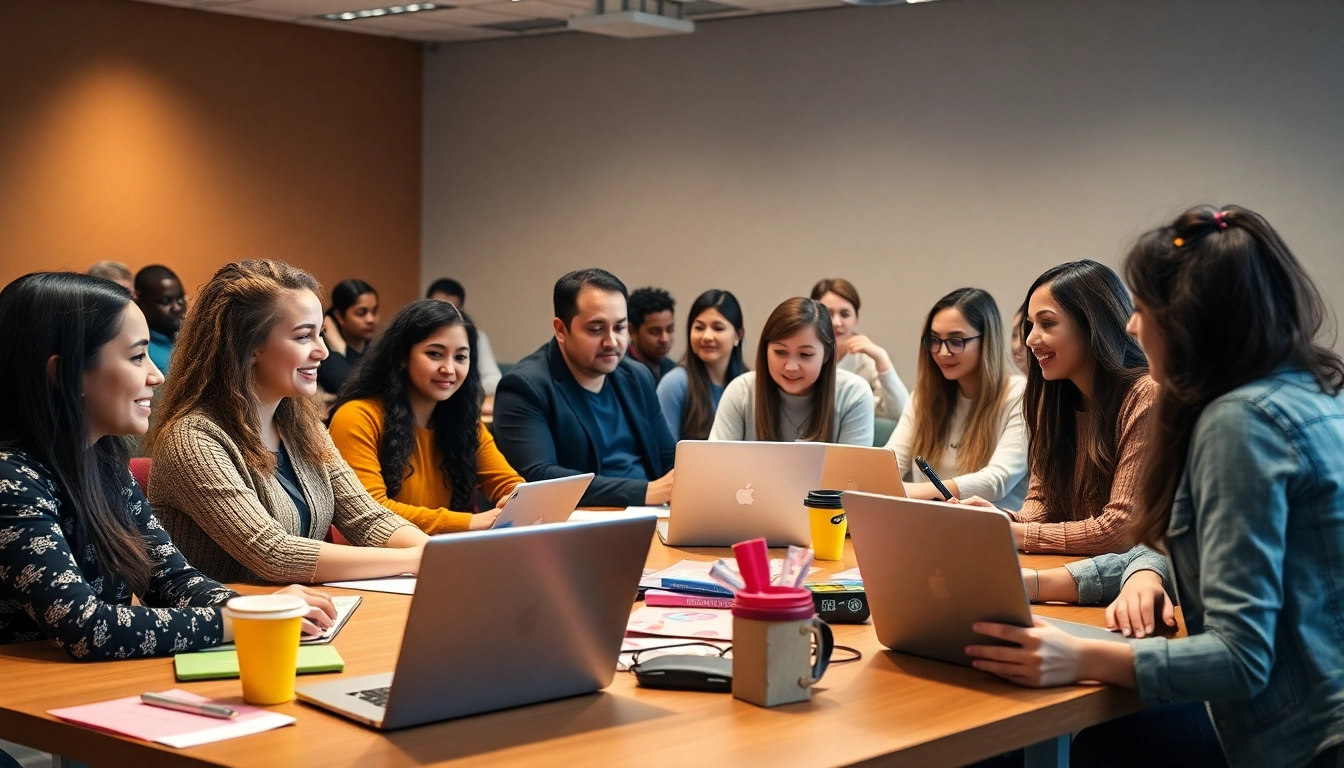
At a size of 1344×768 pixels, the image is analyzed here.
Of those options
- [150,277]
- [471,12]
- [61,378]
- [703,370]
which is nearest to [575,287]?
[703,370]

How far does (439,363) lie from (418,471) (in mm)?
273

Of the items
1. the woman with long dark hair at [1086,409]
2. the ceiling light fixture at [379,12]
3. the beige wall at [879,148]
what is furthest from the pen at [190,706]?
the ceiling light fixture at [379,12]

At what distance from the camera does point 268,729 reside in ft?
5.07

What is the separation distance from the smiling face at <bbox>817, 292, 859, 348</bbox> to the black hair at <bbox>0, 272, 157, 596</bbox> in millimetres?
4281

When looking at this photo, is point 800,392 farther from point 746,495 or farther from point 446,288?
point 446,288

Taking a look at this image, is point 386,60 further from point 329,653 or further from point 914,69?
point 329,653

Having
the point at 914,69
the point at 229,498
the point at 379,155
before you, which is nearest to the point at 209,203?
the point at 379,155

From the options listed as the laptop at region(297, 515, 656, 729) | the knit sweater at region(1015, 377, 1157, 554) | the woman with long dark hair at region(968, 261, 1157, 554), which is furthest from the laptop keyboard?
the knit sweater at region(1015, 377, 1157, 554)

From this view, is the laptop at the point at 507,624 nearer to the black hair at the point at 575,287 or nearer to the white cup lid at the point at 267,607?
the white cup lid at the point at 267,607

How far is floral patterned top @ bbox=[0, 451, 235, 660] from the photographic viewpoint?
5.90ft

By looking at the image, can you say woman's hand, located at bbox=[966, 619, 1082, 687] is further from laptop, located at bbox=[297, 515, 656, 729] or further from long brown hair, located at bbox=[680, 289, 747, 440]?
long brown hair, located at bbox=[680, 289, 747, 440]

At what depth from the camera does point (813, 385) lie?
3.99 meters

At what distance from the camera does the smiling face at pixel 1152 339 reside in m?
1.77

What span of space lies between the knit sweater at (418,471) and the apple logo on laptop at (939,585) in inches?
54.6
